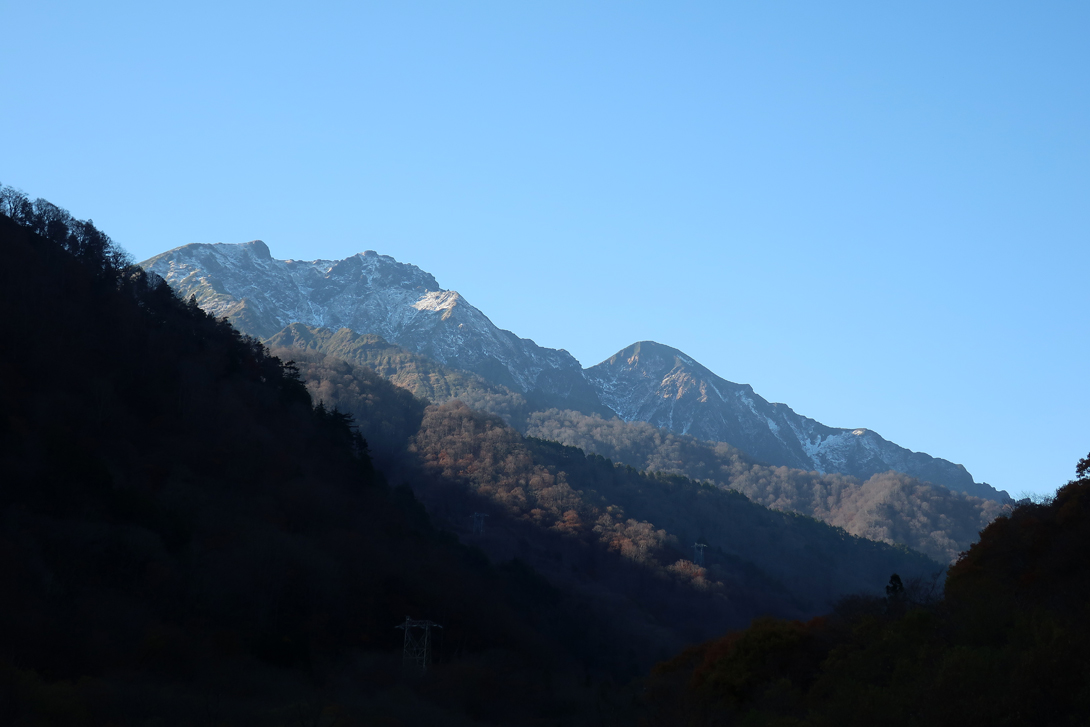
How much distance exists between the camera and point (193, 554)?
179 feet

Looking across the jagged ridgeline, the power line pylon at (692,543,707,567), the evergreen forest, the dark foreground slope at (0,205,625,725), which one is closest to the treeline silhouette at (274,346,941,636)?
the power line pylon at (692,543,707,567)

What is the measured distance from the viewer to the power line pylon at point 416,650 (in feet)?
185

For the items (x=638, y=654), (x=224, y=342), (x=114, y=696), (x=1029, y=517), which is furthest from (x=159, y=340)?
(x=1029, y=517)

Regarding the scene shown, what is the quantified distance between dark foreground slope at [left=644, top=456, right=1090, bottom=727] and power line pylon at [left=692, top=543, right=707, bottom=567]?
283ft

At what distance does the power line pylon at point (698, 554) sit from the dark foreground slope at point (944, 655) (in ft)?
283

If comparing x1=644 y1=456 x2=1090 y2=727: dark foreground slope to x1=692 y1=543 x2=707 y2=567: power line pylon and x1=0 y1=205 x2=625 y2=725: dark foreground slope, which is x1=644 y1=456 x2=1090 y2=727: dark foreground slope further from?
x1=692 y1=543 x2=707 y2=567: power line pylon

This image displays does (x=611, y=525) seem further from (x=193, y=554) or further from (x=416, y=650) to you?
(x=193, y=554)

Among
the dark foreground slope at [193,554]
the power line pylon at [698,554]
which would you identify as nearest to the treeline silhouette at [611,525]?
the power line pylon at [698,554]

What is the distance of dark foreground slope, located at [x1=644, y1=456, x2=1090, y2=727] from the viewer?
2831cm

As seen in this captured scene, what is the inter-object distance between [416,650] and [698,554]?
97139mm

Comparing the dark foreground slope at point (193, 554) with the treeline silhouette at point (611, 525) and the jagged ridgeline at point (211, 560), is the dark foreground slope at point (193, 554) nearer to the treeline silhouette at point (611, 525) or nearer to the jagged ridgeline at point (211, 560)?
the jagged ridgeline at point (211, 560)

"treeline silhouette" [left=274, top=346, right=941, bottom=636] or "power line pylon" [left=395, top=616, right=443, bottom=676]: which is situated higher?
"treeline silhouette" [left=274, top=346, right=941, bottom=636]

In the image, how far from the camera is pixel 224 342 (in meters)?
89.8

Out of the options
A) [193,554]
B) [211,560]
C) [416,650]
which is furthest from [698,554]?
[193,554]
